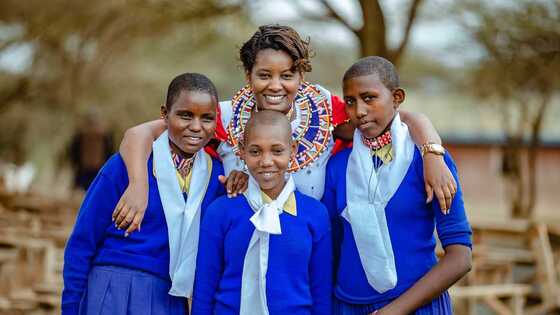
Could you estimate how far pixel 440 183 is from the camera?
7.04ft

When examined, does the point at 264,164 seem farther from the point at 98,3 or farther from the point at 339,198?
the point at 98,3

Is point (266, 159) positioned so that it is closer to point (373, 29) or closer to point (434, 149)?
point (434, 149)

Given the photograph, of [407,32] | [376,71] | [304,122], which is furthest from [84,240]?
[407,32]

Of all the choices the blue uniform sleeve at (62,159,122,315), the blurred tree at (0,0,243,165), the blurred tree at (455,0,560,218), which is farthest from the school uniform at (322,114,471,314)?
the blurred tree at (455,0,560,218)

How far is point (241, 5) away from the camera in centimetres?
775

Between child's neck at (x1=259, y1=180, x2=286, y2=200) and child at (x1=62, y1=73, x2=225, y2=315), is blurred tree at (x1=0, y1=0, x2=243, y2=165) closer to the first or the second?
child at (x1=62, y1=73, x2=225, y2=315)

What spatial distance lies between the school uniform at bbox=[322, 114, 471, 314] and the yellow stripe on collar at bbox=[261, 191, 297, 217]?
16cm

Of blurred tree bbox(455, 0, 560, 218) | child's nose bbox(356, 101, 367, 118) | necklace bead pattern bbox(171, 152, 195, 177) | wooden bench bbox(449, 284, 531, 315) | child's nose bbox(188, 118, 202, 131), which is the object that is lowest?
→ wooden bench bbox(449, 284, 531, 315)

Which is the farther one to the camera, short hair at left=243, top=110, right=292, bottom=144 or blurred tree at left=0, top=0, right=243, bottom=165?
blurred tree at left=0, top=0, right=243, bottom=165

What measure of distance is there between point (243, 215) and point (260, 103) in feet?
1.30

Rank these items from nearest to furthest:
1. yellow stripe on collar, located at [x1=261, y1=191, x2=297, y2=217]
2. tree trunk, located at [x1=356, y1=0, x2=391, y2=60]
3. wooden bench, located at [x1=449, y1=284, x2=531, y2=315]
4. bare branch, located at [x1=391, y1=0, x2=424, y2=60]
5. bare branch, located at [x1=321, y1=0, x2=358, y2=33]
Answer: yellow stripe on collar, located at [x1=261, y1=191, x2=297, y2=217] → wooden bench, located at [x1=449, y1=284, x2=531, y2=315] → tree trunk, located at [x1=356, y1=0, x2=391, y2=60] → bare branch, located at [x1=391, y1=0, x2=424, y2=60] → bare branch, located at [x1=321, y1=0, x2=358, y2=33]

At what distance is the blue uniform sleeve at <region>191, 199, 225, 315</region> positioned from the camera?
2.22 meters

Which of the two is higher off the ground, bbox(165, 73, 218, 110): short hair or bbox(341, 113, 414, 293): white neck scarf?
bbox(165, 73, 218, 110): short hair

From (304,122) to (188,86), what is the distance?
15.9 inches
